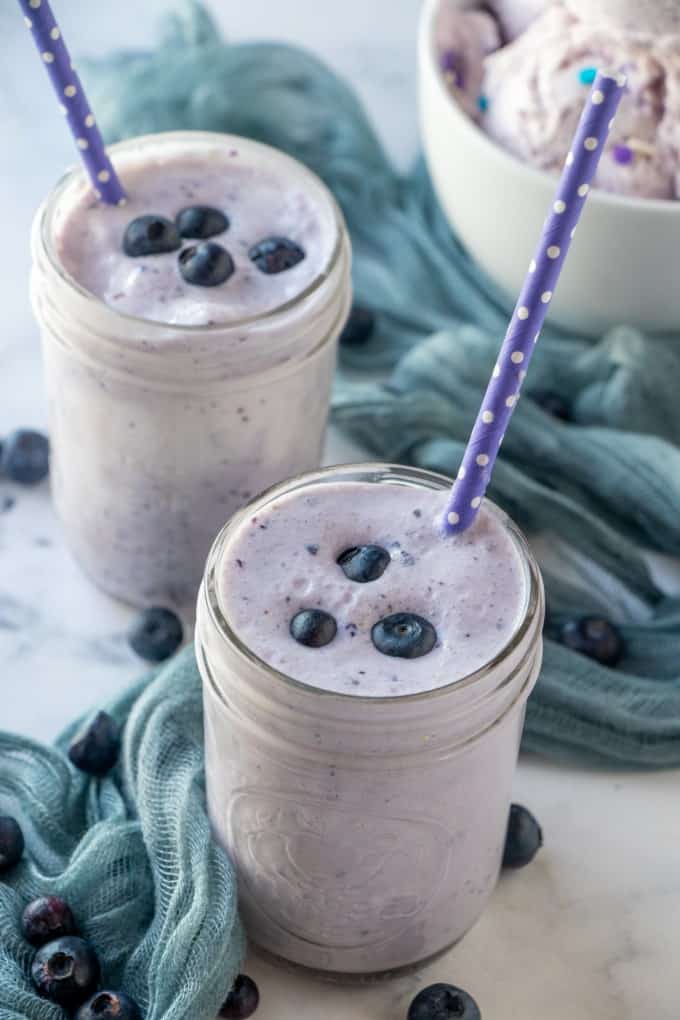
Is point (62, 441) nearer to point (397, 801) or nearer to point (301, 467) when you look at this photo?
point (301, 467)

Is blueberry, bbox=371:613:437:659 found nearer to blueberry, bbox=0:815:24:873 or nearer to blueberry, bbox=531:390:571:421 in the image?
blueberry, bbox=0:815:24:873

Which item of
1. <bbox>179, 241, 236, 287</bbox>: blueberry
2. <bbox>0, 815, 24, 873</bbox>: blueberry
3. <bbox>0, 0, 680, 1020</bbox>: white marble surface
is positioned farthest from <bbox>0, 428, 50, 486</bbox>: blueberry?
<bbox>0, 815, 24, 873</bbox>: blueberry

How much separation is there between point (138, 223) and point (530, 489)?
456 millimetres

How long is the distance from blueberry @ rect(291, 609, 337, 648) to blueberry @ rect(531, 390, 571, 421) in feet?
2.13

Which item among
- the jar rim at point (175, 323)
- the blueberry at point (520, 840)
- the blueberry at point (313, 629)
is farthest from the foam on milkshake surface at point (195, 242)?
the blueberry at point (520, 840)

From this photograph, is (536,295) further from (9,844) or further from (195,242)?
(9,844)

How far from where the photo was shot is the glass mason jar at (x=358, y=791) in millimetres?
1119

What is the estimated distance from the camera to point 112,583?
5.21 feet

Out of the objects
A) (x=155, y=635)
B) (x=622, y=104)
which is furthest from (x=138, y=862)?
(x=622, y=104)

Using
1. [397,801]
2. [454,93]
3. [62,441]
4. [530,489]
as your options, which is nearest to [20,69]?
[454,93]

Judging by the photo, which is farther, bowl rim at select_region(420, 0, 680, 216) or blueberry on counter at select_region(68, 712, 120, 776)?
bowl rim at select_region(420, 0, 680, 216)

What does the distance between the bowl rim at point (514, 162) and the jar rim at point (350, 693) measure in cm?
50

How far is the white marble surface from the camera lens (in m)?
1.31

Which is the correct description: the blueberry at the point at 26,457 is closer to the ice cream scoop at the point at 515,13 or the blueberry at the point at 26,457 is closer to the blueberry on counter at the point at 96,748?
the blueberry on counter at the point at 96,748
